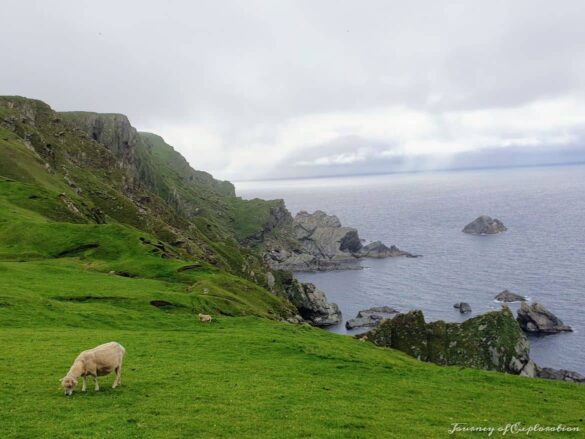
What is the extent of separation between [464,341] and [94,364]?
7366 cm

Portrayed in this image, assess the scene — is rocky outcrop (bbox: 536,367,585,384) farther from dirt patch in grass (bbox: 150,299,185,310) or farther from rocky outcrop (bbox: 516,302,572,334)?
dirt patch in grass (bbox: 150,299,185,310)

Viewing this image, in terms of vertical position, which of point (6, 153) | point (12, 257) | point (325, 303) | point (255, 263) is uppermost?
point (6, 153)

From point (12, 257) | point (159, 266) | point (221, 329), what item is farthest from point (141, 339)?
point (12, 257)

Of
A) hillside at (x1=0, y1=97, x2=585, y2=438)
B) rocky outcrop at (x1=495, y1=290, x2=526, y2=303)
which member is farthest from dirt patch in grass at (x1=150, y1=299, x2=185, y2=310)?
rocky outcrop at (x1=495, y1=290, x2=526, y2=303)

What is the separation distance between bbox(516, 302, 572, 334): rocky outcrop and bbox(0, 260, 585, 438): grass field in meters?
105

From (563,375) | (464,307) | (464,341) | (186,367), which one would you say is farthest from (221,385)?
(464,307)

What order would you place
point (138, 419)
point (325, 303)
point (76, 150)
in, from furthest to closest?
point (76, 150) → point (325, 303) → point (138, 419)

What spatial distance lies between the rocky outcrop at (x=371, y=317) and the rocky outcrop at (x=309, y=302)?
8.01 m

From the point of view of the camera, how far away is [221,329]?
51.0 metres

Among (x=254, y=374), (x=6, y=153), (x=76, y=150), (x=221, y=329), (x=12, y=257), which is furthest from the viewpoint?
(x=76, y=150)

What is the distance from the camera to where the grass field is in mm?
22547

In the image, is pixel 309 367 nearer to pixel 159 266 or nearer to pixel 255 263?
pixel 159 266

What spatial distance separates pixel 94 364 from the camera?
83.4ft

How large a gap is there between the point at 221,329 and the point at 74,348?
58.6 feet
